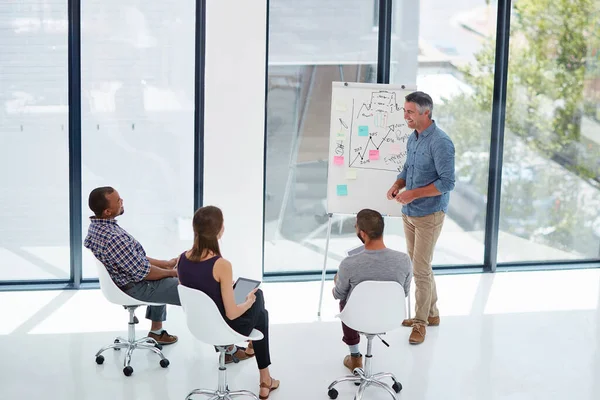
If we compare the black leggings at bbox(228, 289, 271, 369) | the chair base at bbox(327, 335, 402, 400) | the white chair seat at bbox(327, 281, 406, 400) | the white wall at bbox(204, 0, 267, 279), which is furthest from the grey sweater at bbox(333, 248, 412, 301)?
the white wall at bbox(204, 0, 267, 279)

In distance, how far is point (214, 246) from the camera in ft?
12.4

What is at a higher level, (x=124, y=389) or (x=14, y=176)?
(x=14, y=176)

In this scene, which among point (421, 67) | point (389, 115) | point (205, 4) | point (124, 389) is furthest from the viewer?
point (421, 67)

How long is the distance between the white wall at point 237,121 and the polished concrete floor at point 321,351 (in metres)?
0.59

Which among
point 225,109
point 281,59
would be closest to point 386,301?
point 225,109

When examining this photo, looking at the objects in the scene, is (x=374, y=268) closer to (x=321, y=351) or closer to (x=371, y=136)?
(x=321, y=351)

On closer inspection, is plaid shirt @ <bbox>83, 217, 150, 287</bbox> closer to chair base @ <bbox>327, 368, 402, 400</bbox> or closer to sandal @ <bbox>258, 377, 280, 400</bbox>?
sandal @ <bbox>258, 377, 280, 400</bbox>

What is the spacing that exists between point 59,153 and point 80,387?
247 cm

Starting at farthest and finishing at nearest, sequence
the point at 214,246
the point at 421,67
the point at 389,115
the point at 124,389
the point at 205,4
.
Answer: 1. the point at 421,67
2. the point at 205,4
3. the point at 389,115
4. the point at 124,389
5. the point at 214,246

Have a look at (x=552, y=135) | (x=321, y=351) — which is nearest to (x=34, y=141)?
(x=321, y=351)

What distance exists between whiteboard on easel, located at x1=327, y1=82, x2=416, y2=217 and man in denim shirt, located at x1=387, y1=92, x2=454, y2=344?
41 cm

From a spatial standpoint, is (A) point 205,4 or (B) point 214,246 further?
(A) point 205,4

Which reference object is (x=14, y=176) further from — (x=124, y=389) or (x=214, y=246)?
(x=214, y=246)

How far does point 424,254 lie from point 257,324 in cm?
150
